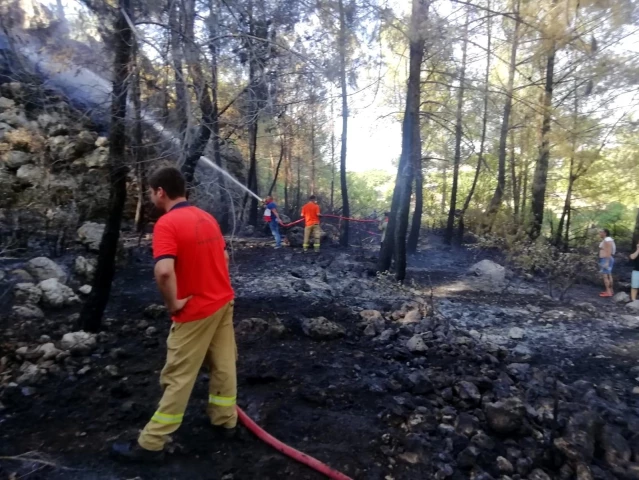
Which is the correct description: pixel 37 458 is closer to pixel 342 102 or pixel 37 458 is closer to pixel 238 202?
pixel 238 202

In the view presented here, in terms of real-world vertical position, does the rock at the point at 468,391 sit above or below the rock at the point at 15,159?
below

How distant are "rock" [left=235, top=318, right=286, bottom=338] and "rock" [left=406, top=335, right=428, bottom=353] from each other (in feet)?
5.13

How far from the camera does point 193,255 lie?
322 centimetres

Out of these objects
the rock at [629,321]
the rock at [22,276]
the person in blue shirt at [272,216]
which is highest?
the person in blue shirt at [272,216]

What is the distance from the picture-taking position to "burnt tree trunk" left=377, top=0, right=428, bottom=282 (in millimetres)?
9364

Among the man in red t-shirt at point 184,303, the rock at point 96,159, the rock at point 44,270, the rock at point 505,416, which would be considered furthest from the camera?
the rock at point 96,159

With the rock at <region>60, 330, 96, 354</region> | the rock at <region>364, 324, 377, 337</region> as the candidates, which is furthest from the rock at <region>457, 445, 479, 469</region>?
the rock at <region>60, 330, 96, 354</region>

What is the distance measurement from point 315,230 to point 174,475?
40.1ft

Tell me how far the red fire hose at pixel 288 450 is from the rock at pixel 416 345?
248 cm

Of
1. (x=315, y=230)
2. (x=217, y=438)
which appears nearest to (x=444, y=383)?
(x=217, y=438)

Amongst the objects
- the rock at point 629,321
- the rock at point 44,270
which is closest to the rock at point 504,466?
the rock at point 629,321

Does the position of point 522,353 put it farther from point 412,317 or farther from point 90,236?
point 90,236

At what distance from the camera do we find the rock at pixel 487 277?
457 inches

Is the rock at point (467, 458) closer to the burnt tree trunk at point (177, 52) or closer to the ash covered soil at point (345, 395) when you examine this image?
the ash covered soil at point (345, 395)
